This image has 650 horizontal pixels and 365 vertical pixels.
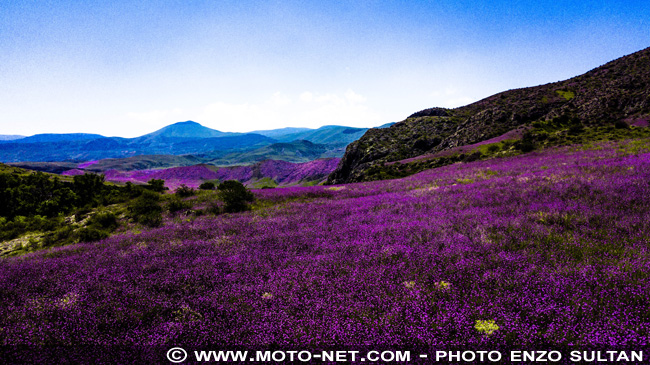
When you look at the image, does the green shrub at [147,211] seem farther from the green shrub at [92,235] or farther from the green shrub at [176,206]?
the green shrub at [92,235]

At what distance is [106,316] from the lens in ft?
14.0

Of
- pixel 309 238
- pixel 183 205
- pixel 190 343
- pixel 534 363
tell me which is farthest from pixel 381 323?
pixel 183 205

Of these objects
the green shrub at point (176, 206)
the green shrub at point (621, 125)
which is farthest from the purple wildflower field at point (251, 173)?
the green shrub at point (176, 206)

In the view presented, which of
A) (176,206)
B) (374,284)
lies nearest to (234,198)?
(176,206)

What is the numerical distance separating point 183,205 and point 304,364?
1528 cm

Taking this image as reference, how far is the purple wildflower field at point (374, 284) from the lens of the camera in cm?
344

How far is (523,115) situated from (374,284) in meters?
66.9

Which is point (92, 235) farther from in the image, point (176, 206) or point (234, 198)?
point (234, 198)

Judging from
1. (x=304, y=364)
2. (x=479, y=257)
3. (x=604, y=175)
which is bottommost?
(x=304, y=364)

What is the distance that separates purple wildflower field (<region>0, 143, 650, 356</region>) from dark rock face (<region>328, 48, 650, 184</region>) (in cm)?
4165

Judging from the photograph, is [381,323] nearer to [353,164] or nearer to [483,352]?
[483,352]

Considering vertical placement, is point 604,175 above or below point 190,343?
above

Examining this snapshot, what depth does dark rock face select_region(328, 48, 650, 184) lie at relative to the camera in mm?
40844

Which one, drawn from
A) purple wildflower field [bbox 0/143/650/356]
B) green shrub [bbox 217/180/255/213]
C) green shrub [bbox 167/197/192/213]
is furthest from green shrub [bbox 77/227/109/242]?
green shrub [bbox 217/180/255/213]
